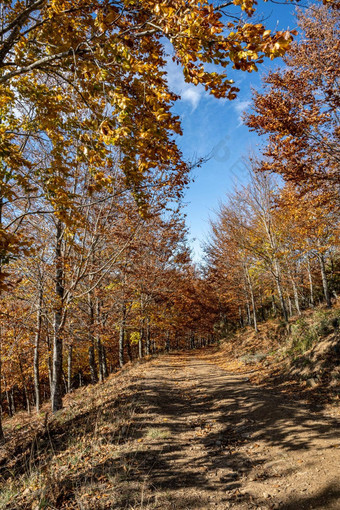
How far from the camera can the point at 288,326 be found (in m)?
11.9

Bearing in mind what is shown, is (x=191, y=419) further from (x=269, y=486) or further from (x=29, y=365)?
(x=29, y=365)

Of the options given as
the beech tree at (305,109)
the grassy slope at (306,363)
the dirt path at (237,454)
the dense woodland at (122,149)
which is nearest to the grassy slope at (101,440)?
the grassy slope at (306,363)

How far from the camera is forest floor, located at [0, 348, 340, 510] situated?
10.8 feet

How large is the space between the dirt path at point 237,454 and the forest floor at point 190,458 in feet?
0.05

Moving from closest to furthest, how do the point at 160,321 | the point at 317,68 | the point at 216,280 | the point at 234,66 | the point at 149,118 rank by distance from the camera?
the point at 234,66 < the point at 149,118 < the point at 317,68 < the point at 160,321 < the point at 216,280

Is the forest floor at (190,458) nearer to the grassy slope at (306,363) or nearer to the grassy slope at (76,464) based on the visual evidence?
the grassy slope at (76,464)

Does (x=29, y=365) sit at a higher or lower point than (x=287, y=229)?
lower

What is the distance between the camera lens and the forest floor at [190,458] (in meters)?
3.29

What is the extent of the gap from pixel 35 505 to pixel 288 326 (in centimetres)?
1125

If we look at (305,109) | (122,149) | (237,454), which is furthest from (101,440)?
(305,109)

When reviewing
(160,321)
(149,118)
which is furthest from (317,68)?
(160,321)

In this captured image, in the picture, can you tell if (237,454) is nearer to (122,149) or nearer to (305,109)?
(122,149)

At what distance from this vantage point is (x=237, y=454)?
427 centimetres

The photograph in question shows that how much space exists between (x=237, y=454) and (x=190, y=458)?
0.79 m
